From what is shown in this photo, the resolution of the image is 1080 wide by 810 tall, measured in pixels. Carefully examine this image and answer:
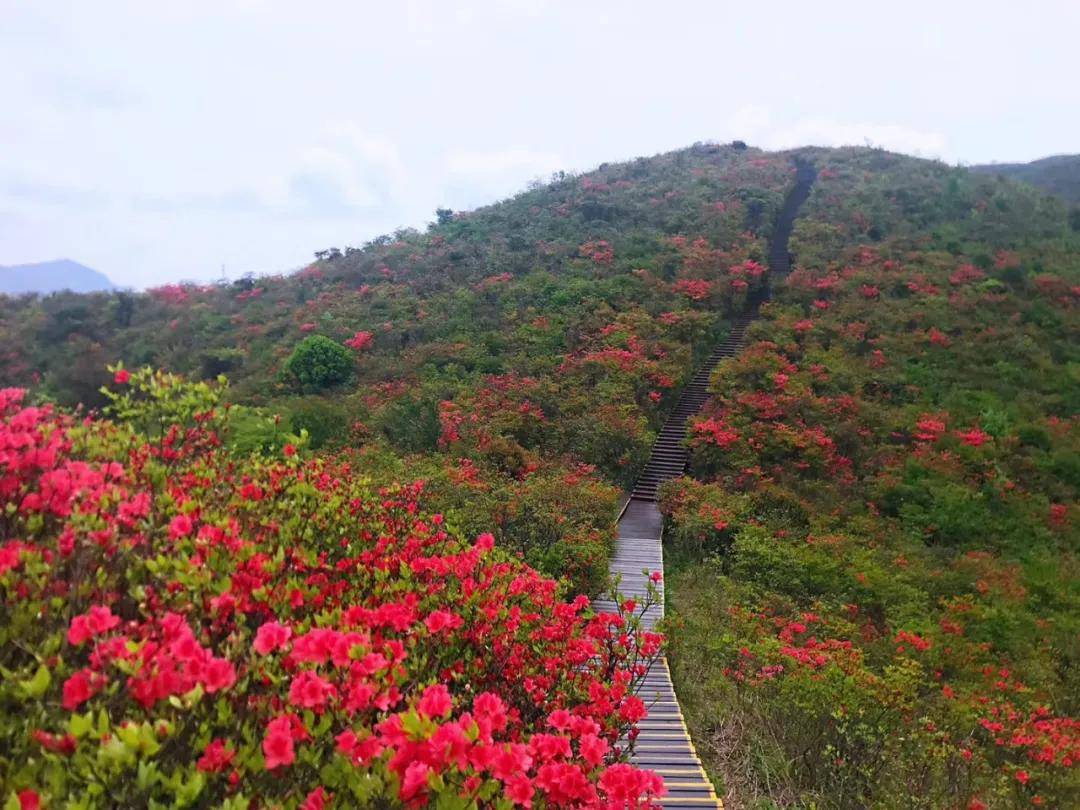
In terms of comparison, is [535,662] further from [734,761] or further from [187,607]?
[734,761]

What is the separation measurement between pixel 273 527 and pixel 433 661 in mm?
1389

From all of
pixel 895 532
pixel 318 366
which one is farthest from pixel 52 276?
pixel 895 532

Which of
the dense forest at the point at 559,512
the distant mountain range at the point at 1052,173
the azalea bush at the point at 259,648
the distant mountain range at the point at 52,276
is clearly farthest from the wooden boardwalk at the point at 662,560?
the distant mountain range at the point at 52,276

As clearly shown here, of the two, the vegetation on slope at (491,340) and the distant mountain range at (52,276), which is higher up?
the distant mountain range at (52,276)

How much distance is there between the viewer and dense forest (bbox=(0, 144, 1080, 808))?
237 cm

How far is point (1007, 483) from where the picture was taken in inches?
466

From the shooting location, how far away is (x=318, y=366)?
17406mm

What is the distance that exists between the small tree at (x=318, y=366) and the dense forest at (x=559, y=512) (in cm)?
9

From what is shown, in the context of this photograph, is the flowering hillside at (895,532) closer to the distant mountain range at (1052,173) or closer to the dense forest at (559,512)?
the dense forest at (559,512)

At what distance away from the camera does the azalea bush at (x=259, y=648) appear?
211 cm

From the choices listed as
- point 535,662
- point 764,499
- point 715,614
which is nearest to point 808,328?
point 764,499

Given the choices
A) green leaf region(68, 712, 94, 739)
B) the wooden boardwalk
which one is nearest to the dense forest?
green leaf region(68, 712, 94, 739)

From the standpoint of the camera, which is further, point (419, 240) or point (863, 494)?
point (419, 240)

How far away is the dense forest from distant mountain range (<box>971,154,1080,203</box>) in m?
8.12
